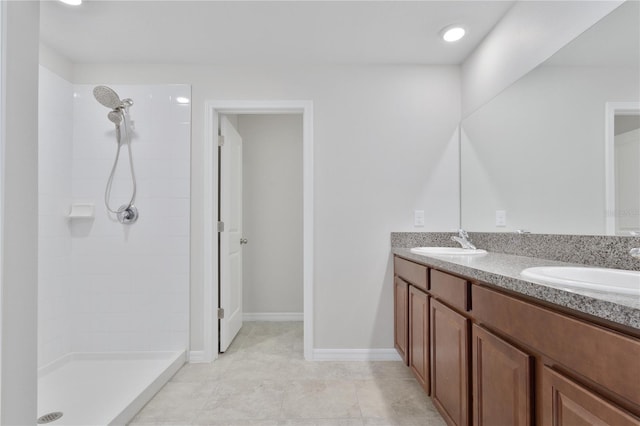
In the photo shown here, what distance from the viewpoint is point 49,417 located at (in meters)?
1.66

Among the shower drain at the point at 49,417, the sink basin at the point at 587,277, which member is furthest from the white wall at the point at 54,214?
the sink basin at the point at 587,277

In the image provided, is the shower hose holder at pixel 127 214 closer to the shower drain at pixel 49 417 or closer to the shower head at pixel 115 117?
the shower head at pixel 115 117

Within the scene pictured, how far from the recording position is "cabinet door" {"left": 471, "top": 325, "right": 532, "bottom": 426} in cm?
89

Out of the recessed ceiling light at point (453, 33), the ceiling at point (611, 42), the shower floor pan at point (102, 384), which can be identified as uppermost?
the recessed ceiling light at point (453, 33)

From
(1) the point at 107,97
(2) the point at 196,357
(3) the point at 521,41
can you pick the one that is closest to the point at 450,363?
(3) the point at 521,41

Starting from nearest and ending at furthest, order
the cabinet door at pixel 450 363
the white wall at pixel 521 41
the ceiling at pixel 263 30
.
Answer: the cabinet door at pixel 450 363 → the white wall at pixel 521 41 → the ceiling at pixel 263 30

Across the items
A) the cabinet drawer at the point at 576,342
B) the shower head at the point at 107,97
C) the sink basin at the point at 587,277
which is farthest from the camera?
the shower head at the point at 107,97

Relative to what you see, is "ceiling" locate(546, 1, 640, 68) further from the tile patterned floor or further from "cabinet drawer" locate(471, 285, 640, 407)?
the tile patterned floor

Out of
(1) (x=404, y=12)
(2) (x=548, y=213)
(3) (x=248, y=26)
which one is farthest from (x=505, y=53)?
(3) (x=248, y=26)

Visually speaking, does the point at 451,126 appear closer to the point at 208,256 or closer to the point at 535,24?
the point at 535,24

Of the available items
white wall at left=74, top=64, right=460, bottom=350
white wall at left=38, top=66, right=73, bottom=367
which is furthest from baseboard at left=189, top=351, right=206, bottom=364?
white wall at left=38, top=66, right=73, bottom=367

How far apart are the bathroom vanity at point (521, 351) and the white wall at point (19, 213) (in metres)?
1.25

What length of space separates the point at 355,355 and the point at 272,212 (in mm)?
1752

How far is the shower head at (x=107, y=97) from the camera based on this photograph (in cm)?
211
